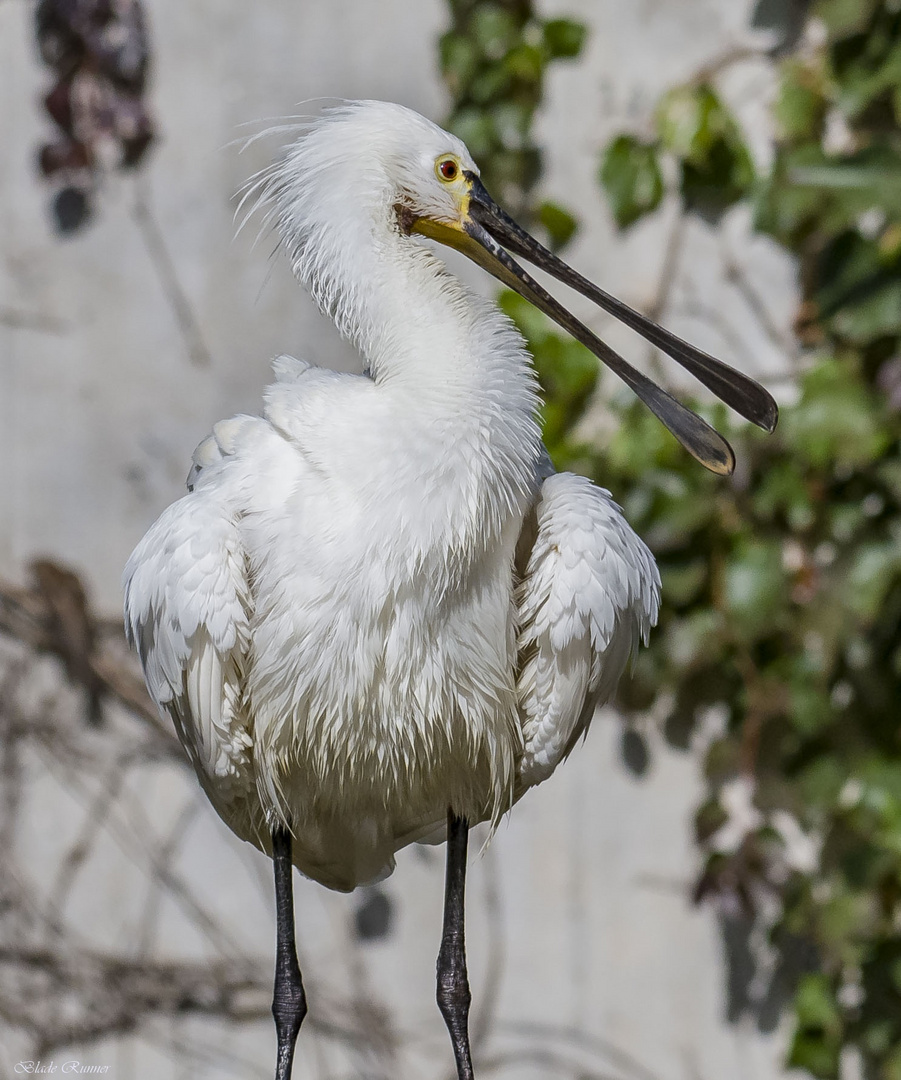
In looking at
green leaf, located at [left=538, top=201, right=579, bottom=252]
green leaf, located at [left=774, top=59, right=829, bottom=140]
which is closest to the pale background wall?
green leaf, located at [left=538, top=201, right=579, bottom=252]

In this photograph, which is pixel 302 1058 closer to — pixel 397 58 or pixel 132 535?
pixel 132 535

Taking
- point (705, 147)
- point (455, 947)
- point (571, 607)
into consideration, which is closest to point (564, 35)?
point (705, 147)

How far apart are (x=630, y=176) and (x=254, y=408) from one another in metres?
0.74

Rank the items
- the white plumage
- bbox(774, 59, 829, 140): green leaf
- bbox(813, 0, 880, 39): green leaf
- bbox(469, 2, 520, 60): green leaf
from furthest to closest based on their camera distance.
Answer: bbox(469, 2, 520, 60): green leaf → bbox(774, 59, 829, 140): green leaf → bbox(813, 0, 880, 39): green leaf → the white plumage

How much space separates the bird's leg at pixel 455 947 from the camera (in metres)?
1.13

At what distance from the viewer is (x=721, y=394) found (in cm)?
106

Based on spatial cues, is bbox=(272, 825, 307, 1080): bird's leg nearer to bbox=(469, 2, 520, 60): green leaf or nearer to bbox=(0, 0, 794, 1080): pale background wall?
bbox=(0, 0, 794, 1080): pale background wall

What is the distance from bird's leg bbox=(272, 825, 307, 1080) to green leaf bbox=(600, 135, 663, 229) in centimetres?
141

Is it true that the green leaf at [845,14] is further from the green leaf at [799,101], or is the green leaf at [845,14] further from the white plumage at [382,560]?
the white plumage at [382,560]

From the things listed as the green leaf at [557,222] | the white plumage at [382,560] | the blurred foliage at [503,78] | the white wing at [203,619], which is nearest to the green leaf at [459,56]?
the blurred foliage at [503,78]

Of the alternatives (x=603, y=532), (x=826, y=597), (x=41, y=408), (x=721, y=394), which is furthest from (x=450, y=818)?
(x=41, y=408)

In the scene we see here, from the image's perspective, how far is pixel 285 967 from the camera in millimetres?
1148

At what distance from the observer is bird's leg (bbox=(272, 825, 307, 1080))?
1111mm

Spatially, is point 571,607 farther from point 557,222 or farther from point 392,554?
point 557,222
